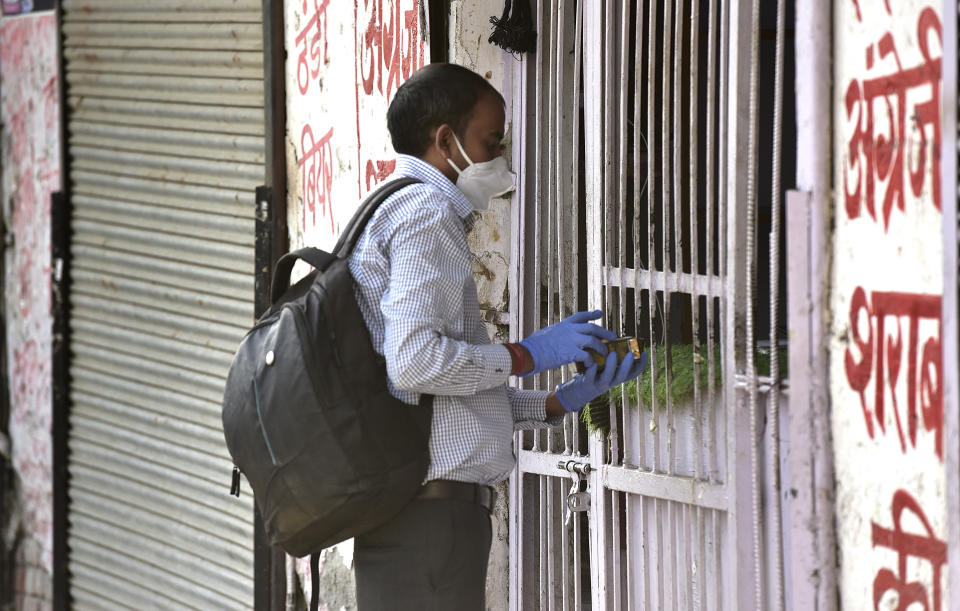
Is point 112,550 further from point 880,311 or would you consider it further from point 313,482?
point 880,311

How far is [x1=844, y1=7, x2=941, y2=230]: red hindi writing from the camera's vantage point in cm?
203

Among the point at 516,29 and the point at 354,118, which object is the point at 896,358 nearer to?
the point at 516,29

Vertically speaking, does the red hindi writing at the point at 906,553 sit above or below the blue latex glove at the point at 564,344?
below

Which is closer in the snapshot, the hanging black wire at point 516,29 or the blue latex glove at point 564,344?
the blue latex glove at point 564,344

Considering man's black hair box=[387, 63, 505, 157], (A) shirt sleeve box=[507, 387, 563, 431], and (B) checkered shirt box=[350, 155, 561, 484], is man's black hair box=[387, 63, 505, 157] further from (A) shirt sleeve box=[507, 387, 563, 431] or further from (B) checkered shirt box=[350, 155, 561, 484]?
(A) shirt sleeve box=[507, 387, 563, 431]

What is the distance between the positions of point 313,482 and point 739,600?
3.34 feet

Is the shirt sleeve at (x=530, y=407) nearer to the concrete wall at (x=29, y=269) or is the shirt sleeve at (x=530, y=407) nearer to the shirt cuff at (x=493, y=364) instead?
the shirt cuff at (x=493, y=364)

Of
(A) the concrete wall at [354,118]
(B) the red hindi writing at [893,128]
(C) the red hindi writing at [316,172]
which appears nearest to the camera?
(B) the red hindi writing at [893,128]

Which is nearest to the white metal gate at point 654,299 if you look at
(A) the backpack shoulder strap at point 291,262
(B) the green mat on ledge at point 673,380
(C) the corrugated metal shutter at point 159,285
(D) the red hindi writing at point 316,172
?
(B) the green mat on ledge at point 673,380

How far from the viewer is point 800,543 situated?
248cm

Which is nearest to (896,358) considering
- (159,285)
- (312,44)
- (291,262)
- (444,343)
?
(444,343)

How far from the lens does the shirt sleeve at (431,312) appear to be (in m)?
→ 2.51

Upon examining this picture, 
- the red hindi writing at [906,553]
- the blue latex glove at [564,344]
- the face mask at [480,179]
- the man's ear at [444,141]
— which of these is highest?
the man's ear at [444,141]

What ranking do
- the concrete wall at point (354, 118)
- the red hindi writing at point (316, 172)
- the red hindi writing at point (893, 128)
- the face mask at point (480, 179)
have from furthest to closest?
the red hindi writing at point (316, 172) → the concrete wall at point (354, 118) → the face mask at point (480, 179) → the red hindi writing at point (893, 128)
